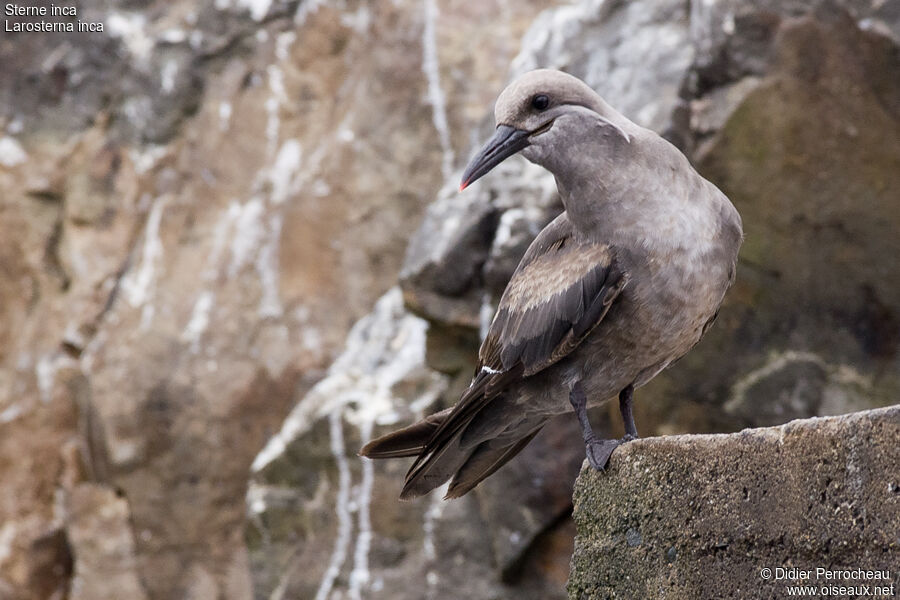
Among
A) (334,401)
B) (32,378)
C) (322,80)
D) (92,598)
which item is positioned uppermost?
(322,80)

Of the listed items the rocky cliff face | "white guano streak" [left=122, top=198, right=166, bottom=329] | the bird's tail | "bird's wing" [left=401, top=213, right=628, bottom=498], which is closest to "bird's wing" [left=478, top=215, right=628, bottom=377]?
"bird's wing" [left=401, top=213, right=628, bottom=498]

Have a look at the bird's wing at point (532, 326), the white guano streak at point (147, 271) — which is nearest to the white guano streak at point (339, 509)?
the white guano streak at point (147, 271)

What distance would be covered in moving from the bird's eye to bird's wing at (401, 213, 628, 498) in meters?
0.40

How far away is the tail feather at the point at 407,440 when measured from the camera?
11.9 feet

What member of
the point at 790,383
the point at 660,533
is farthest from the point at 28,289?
the point at 660,533

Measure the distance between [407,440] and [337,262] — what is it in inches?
194

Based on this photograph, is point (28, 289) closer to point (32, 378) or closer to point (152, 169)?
point (32, 378)

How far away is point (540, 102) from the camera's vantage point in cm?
326

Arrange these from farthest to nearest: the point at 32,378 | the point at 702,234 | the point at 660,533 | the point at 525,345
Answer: the point at 32,378 → the point at 525,345 → the point at 702,234 → the point at 660,533

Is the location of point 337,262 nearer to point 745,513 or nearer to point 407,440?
point 407,440

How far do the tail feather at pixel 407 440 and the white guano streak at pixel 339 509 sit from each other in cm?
326

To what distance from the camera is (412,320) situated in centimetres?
741

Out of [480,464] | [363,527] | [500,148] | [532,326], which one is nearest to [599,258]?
[532,326]

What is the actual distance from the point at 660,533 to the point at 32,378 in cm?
725
